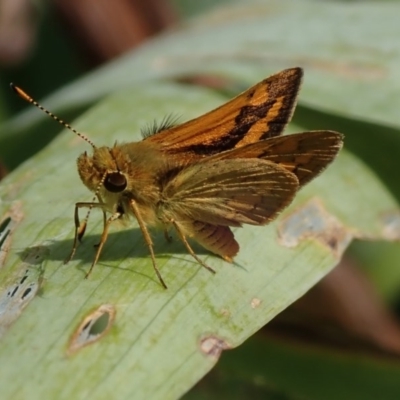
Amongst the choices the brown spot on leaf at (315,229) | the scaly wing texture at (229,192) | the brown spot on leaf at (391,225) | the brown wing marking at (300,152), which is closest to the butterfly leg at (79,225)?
the scaly wing texture at (229,192)

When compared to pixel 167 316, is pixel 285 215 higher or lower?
lower

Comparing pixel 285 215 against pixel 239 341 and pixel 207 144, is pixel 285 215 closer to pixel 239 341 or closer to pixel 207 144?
pixel 207 144

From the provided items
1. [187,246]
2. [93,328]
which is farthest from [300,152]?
[93,328]

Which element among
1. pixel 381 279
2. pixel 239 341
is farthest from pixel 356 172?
pixel 381 279

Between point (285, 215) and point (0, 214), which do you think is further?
point (285, 215)

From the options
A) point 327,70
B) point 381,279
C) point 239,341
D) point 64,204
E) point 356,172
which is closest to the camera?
point 239,341

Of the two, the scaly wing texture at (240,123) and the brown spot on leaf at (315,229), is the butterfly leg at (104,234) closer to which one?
the scaly wing texture at (240,123)

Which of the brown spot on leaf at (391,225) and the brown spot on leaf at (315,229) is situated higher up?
the brown spot on leaf at (315,229)

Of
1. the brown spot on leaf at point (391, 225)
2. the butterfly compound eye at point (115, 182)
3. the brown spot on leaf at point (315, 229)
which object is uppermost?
the butterfly compound eye at point (115, 182)
